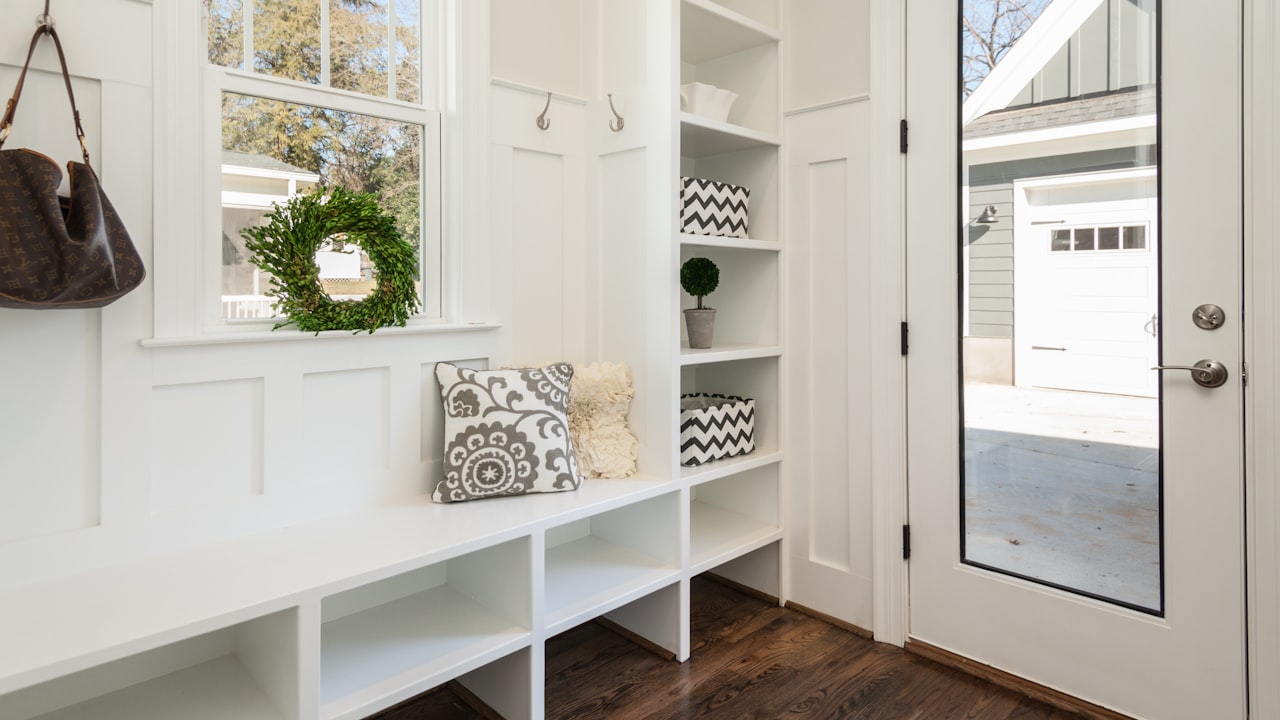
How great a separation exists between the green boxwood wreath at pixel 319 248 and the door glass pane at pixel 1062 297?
1.66 meters

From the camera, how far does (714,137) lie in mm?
2463

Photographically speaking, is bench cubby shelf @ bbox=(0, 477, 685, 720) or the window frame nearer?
bench cubby shelf @ bbox=(0, 477, 685, 720)

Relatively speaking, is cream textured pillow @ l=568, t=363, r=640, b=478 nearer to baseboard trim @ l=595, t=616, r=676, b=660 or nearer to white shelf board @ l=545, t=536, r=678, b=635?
white shelf board @ l=545, t=536, r=678, b=635

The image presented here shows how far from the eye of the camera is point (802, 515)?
2.59 meters

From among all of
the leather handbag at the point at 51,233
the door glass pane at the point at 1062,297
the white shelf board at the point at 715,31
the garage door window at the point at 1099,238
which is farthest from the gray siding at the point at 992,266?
the leather handbag at the point at 51,233

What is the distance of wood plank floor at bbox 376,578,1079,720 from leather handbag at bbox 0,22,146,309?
51.6 inches

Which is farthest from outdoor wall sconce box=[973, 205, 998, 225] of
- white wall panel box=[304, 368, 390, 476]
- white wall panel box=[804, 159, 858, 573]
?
white wall panel box=[304, 368, 390, 476]

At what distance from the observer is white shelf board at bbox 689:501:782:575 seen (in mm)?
2359

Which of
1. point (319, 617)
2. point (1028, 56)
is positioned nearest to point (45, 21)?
point (319, 617)

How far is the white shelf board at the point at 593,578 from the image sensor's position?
1968 mm

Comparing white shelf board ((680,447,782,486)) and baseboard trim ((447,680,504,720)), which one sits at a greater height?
white shelf board ((680,447,782,486))

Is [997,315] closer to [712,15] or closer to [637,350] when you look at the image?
[637,350]

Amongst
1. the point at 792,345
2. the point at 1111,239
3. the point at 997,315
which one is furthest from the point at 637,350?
the point at 1111,239

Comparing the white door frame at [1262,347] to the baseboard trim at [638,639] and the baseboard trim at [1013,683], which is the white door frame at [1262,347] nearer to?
the baseboard trim at [1013,683]
